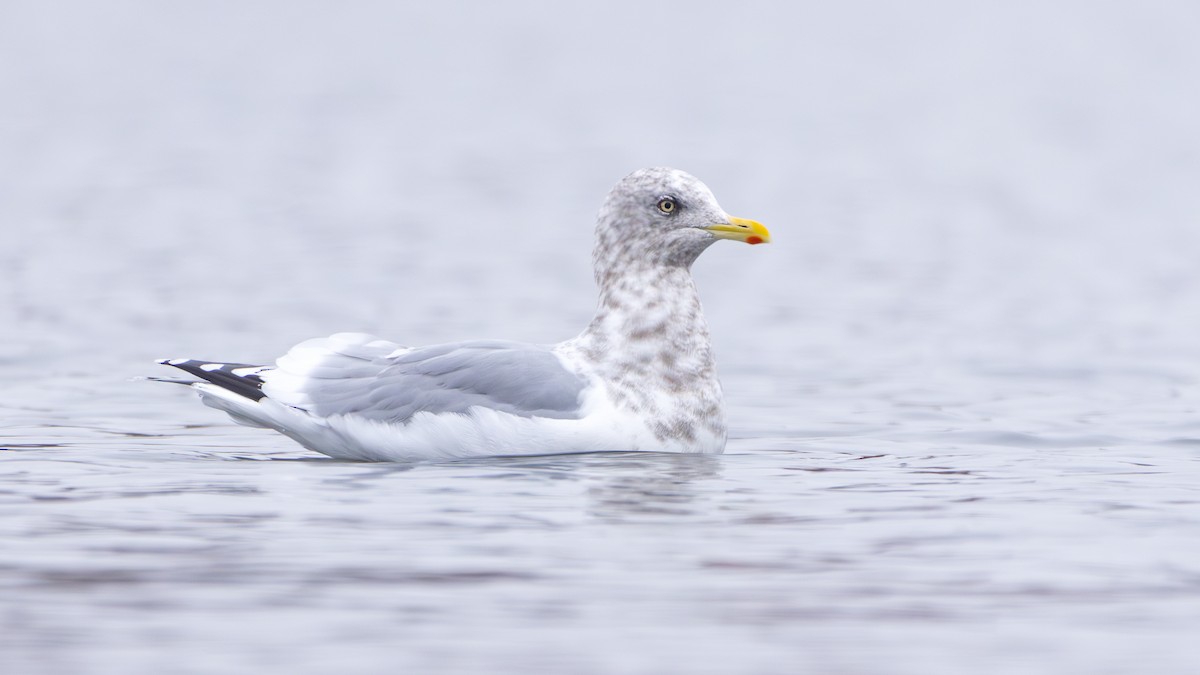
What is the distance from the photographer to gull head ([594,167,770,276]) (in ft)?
36.3

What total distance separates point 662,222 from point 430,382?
4.81 feet

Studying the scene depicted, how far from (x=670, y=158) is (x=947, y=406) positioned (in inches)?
754

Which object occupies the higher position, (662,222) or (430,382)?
(662,222)

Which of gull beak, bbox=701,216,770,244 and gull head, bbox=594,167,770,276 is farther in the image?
gull head, bbox=594,167,770,276

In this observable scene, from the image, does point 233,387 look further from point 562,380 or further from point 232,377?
point 562,380

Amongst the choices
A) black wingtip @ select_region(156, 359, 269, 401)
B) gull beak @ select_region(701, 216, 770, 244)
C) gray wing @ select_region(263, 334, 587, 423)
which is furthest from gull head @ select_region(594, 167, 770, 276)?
black wingtip @ select_region(156, 359, 269, 401)

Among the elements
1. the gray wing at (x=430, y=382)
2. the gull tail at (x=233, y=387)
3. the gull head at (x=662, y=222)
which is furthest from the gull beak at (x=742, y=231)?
the gull tail at (x=233, y=387)

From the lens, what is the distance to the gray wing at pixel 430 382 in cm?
1048

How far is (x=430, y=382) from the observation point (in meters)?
10.7

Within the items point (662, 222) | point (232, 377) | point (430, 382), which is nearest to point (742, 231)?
point (662, 222)

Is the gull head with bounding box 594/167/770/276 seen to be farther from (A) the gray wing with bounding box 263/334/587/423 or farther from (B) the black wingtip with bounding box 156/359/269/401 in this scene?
(B) the black wingtip with bounding box 156/359/269/401

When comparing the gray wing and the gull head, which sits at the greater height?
the gull head

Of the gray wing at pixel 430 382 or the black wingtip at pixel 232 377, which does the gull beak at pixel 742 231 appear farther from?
the black wingtip at pixel 232 377

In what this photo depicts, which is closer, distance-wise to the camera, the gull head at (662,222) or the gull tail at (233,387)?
the gull tail at (233,387)
